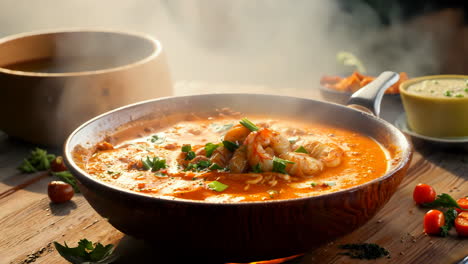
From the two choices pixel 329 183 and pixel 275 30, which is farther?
pixel 275 30

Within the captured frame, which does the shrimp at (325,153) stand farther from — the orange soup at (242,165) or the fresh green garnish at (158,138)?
the fresh green garnish at (158,138)

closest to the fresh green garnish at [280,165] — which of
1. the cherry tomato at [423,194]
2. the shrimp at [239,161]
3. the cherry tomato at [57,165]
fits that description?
the shrimp at [239,161]

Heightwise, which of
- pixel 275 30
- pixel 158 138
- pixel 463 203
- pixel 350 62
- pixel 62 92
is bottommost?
pixel 275 30

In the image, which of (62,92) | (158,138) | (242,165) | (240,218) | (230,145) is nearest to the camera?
(240,218)

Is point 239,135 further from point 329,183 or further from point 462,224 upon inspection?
point 462,224

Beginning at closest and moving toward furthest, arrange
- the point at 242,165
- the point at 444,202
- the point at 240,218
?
the point at 240,218 → the point at 242,165 → the point at 444,202

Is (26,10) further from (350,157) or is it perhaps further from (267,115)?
(350,157)

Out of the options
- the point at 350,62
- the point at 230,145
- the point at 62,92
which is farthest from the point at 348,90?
the point at 62,92

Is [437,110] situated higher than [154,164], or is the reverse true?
[154,164]
